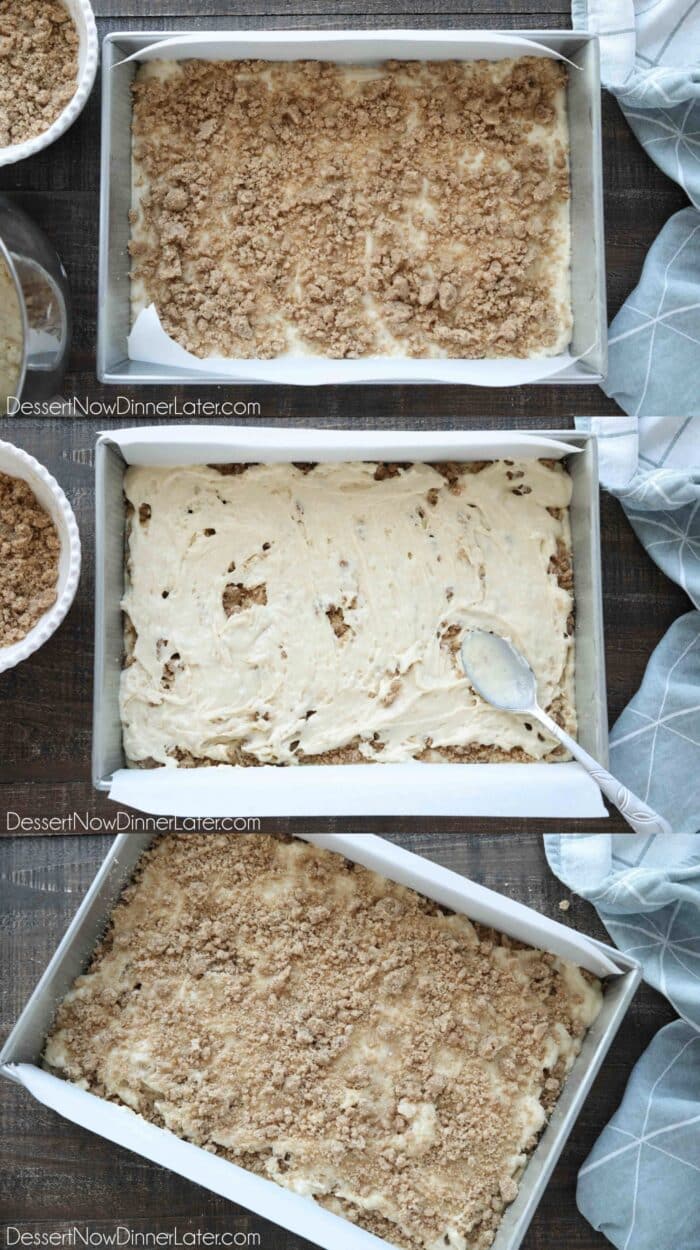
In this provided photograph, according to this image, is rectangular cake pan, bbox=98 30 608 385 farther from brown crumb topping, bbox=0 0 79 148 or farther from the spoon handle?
the spoon handle

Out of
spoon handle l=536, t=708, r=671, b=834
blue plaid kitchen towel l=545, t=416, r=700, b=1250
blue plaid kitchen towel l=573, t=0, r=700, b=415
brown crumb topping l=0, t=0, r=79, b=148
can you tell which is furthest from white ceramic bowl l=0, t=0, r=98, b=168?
spoon handle l=536, t=708, r=671, b=834

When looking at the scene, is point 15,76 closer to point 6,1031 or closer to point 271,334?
point 271,334

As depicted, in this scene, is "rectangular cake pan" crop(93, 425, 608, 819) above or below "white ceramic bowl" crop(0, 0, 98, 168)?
below

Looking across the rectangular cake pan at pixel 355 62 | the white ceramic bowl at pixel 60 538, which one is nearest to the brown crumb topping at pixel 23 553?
the white ceramic bowl at pixel 60 538

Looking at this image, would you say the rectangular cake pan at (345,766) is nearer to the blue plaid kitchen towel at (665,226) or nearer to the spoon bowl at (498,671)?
the spoon bowl at (498,671)

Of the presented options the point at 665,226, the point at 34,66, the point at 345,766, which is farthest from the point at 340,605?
the point at 34,66

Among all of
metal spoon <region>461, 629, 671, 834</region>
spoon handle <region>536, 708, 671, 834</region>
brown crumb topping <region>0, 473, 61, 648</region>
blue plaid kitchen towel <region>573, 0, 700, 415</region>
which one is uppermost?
blue plaid kitchen towel <region>573, 0, 700, 415</region>
